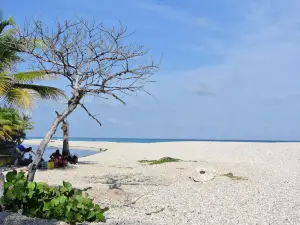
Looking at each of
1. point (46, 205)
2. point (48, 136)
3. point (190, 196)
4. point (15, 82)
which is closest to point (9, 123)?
point (15, 82)

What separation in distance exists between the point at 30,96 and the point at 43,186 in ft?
25.0

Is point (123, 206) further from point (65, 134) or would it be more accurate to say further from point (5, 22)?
point (65, 134)

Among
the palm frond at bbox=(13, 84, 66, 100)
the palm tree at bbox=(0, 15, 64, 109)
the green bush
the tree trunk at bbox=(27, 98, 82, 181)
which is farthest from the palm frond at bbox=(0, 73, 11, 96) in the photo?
the green bush

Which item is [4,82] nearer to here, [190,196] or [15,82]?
[15,82]

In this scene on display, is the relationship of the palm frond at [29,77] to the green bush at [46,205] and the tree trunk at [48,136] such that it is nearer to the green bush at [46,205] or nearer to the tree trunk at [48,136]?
the tree trunk at [48,136]

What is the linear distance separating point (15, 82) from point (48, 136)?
674 cm

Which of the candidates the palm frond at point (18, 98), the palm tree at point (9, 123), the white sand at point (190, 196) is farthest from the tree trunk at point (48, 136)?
the palm tree at point (9, 123)

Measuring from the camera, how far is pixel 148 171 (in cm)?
1554

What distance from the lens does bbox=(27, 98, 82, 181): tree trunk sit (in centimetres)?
824

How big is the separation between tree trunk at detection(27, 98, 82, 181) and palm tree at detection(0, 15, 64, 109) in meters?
2.24

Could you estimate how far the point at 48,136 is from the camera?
28.3 ft

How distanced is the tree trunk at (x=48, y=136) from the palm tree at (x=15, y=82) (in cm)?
224

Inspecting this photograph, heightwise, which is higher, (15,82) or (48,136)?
(15,82)

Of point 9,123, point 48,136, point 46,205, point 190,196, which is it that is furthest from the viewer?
point 9,123
